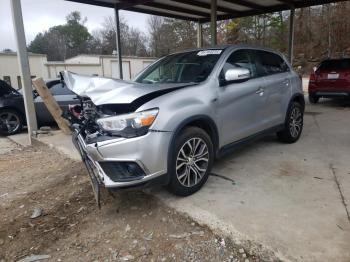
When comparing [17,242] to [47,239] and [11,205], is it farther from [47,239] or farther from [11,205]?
[11,205]

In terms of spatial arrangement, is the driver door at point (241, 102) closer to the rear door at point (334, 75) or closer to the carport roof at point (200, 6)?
the carport roof at point (200, 6)

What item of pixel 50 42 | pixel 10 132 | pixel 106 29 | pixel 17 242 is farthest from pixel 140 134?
pixel 50 42

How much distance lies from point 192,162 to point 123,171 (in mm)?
824

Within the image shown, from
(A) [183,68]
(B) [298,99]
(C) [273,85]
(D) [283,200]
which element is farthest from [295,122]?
(D) [283,200]

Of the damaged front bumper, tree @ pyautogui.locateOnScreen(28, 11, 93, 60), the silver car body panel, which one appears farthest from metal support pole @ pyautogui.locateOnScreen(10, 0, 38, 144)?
tree @ pyautogui.locateOnScreen(28, 11, 93, 60)

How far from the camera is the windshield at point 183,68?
401 cm

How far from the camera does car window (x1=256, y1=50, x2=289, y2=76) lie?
187 inches

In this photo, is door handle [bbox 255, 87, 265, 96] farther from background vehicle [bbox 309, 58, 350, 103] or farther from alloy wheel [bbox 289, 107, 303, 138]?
background vehicle [bbox 309, 58, 350, 103]

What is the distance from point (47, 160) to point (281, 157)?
3.93 metres

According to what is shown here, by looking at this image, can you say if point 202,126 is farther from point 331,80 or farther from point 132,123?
point 331,80

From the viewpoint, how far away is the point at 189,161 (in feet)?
11.2

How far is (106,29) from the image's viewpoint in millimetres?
50719

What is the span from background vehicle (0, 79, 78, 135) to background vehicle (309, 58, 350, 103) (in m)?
7.76

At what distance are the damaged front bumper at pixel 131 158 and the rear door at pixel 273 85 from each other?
2.14 metres
